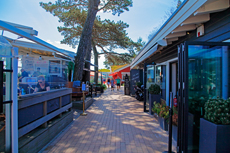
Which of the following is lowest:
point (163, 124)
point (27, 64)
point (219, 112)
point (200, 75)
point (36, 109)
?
point (163, 124)

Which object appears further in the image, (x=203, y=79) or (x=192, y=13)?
(x=192, y=13)

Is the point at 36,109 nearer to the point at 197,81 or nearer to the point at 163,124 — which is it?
the point at 197,81

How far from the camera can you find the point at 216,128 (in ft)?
6.44

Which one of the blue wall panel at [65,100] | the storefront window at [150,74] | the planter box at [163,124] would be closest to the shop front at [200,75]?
the planter box at [163,124]

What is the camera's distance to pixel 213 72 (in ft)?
8.73

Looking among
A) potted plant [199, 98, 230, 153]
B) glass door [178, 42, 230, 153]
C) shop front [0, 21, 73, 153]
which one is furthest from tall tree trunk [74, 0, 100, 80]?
potted plant [199, 98, 230, 153]

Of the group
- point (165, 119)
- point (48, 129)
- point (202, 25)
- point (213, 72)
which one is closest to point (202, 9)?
point (202, 25)

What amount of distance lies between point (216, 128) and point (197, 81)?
0.89m

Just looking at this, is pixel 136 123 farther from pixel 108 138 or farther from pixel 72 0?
pixel 72 0

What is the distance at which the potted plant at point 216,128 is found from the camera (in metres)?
1.97

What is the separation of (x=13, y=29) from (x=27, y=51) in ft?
10.8

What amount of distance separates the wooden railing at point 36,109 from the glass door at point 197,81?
260cm

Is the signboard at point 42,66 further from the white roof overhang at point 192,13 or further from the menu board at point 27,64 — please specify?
the white roof overhang at point 192,13

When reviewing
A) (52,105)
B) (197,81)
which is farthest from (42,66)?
(197,81)
